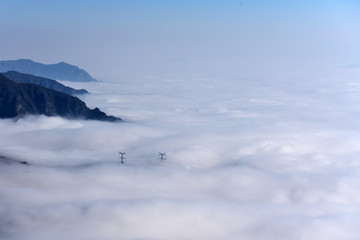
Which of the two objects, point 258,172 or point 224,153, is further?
point 224,153

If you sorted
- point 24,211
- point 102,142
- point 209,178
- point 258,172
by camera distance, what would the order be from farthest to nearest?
point 102,142, point 258,172, point 209,178, point 24,211

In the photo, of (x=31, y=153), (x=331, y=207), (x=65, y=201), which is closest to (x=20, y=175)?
(x=65, y=201)

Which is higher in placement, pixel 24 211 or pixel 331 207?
pixel 24 211

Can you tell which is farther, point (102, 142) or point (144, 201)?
point (102, 142)

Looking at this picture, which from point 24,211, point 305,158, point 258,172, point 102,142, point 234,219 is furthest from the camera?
point 102,142

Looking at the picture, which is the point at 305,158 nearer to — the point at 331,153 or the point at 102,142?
the point at 331,153

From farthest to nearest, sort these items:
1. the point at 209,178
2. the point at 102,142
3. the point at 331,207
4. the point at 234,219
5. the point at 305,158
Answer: the point at 102,142 < the point at 305,158 < the point at 209,178 < the point at 331,207 < the point at 234,219

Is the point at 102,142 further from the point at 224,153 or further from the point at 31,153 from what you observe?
the point at 224,153

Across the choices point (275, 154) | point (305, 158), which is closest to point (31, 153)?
point (275, 154)

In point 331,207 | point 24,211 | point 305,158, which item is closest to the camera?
point 24,211
